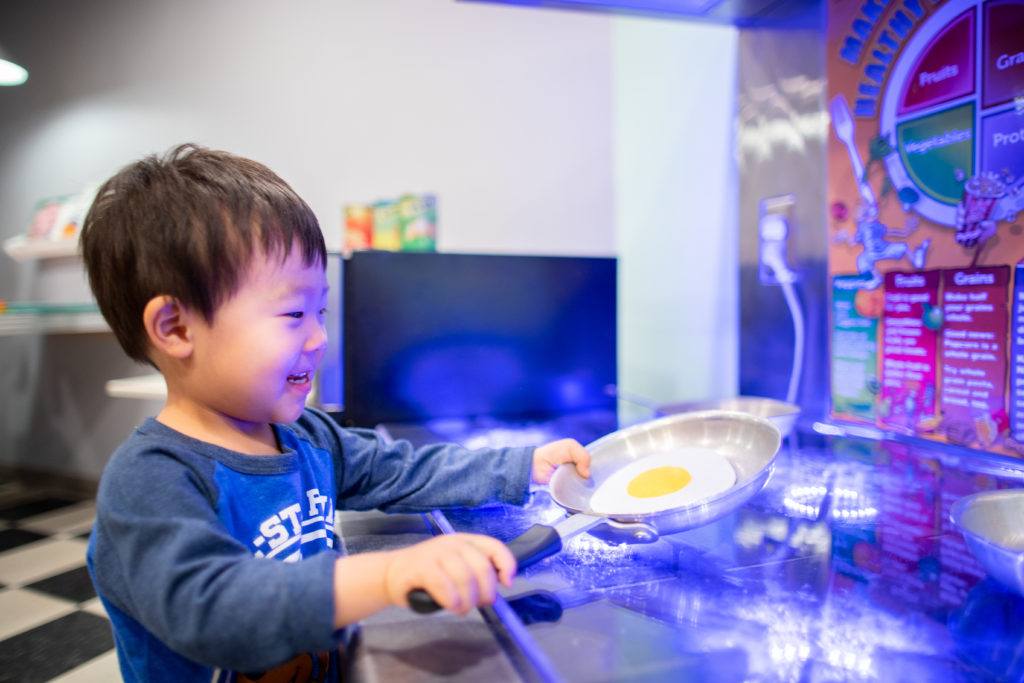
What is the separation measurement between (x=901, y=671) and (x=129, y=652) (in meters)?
0.53

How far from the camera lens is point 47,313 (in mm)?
2215

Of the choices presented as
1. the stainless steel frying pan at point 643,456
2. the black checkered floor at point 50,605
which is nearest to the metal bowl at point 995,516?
the stainless steel frying pan at point 643,456

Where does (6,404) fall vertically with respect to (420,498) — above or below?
below

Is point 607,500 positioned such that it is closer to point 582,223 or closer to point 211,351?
point 211,351

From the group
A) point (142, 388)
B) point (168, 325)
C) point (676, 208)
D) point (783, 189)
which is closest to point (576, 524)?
point (168, 325)

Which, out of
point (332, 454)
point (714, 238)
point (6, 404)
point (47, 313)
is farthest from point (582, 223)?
point (6, 404)

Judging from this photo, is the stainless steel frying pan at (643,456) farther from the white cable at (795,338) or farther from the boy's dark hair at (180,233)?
the white cable at (795,338)

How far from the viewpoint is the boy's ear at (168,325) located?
0.53 m

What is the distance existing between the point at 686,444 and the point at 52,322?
2.40m

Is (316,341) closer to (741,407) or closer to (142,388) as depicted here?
(741,407)

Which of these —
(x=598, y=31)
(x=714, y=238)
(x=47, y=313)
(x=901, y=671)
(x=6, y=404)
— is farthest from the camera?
(x=6, y=404)

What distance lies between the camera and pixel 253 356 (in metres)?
0.54

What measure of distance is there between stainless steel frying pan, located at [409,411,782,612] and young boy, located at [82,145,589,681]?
38 millimetres

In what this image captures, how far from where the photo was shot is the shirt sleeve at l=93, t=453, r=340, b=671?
1.28 ft
